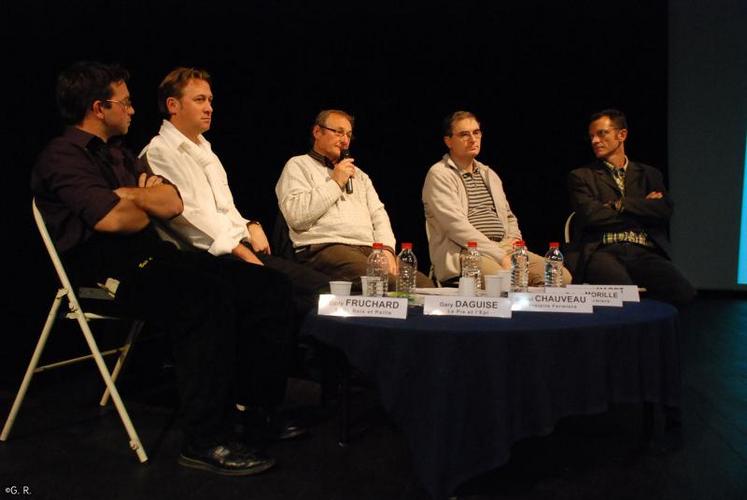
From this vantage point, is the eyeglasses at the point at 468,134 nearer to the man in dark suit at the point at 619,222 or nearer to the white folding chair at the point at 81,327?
the man in dark suit at the point at 619,222

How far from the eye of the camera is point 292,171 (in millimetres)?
2895

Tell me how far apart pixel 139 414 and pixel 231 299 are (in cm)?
81

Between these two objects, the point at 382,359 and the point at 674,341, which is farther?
the point at 674,341

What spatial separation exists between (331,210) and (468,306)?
1.35 meters

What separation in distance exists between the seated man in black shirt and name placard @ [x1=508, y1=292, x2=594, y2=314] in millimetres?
750

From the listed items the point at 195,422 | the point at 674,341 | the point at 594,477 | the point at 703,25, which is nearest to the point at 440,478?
the point at 594,477

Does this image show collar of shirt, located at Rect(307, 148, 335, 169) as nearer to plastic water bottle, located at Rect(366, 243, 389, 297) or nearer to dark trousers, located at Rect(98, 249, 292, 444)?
plastic water bottle, located at Rect(366, 243, 389, 297)

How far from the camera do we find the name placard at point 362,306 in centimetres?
161

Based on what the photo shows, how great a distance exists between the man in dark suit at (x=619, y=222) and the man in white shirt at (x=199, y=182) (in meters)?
1.44

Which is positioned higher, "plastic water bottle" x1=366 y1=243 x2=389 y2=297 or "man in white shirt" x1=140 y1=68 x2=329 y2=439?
"man in white shirt" x1=140 y1=68 x2=329 y2=439

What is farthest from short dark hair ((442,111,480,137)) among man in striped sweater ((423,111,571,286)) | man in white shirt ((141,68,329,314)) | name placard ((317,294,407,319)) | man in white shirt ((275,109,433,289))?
name placard ((317,294,407,319))

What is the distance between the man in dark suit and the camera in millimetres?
3021

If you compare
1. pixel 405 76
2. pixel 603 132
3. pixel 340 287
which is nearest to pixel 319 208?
pixel 340 287

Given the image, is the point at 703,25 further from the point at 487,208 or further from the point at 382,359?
the point at 382,359
